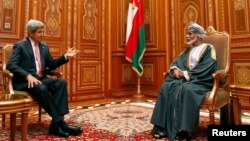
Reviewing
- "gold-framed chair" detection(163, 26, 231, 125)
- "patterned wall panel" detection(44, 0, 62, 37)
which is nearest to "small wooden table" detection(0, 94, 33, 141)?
"gold-framed chair" detection(163, 26, 231, 125)

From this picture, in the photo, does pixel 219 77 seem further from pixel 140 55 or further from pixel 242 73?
pixel 140 55

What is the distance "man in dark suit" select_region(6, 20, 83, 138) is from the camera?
2527mm

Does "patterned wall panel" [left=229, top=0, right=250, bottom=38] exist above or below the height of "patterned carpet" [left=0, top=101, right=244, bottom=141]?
above

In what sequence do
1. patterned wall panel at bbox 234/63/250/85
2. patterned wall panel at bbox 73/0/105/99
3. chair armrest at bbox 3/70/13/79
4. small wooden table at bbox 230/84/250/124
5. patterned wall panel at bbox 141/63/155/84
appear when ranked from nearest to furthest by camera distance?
1. small wooden table at bbox 230/84/250/124
2. chair armrest at bbox 3/70/13/79
3. patterned wall panel at bbox 234/63/250/85
4. patterned wall panel at bbox 73/0/105/99
5. patterned wall panel at bbox 141/63/155/84

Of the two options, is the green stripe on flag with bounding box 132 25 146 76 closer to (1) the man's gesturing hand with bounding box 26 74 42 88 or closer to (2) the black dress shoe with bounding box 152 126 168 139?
(2) the black dress shoe with bounding box 152 126 168 139

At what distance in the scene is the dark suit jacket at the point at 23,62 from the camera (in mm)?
2592

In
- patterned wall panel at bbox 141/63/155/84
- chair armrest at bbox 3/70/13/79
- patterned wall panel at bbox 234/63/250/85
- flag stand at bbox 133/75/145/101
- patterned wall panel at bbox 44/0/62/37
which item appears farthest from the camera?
patterned wall panel at bbox 141/63/155/84

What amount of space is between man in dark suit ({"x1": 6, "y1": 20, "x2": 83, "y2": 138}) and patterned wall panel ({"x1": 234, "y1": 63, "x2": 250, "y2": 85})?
2830 millimetres

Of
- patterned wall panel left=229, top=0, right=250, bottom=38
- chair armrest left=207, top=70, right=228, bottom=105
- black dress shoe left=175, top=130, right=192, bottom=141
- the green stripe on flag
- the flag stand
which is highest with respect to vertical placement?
patterned wall panel left=229, top=0, right=250, bottom=38

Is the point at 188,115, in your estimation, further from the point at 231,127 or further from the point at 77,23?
the point at 77,23

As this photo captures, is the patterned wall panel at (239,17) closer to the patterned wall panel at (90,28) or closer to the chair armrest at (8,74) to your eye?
the patterned wall panel at (90,28)

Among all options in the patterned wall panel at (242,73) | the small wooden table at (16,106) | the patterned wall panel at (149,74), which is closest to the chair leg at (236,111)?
the patterned wall panel at (242,73)

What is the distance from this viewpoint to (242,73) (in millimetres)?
3990

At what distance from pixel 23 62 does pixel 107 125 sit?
1.28 meters
